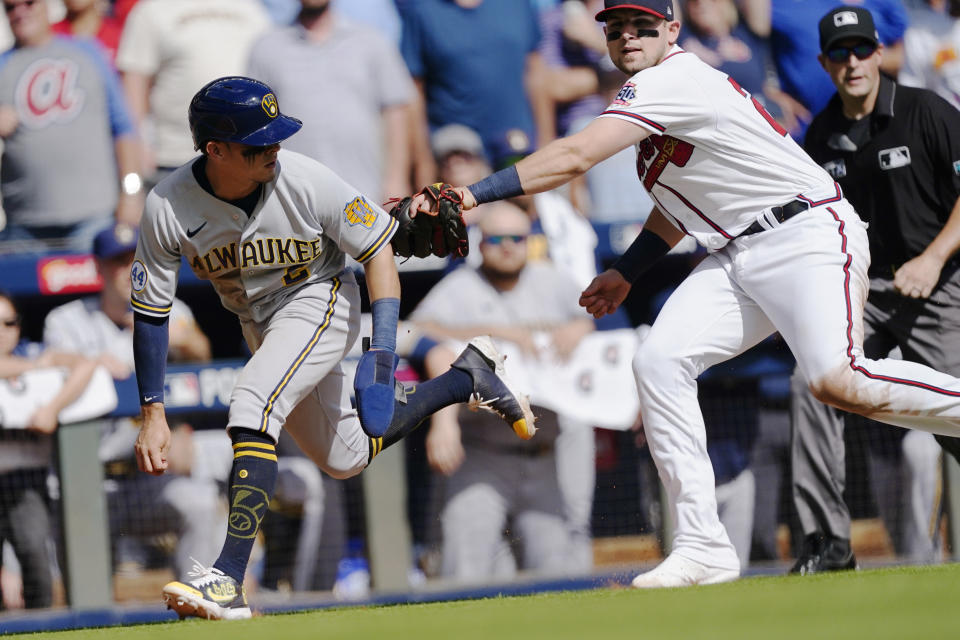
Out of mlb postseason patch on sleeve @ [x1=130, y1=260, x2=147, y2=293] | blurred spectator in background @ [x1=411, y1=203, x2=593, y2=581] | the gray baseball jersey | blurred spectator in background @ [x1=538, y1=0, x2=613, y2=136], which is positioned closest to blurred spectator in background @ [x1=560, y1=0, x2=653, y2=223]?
blurred spectator in background @ [x1=538, y1=0, x2=613, y2=136]

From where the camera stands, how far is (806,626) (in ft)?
8.68

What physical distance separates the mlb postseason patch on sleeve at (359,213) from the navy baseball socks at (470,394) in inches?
27.5

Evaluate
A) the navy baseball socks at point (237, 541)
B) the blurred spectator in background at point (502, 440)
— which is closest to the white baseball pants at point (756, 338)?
the navy baseball socks at point (237, 541)

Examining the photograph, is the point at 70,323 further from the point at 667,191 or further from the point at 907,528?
the point at 907,528

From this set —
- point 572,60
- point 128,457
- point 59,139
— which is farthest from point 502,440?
point 59,139

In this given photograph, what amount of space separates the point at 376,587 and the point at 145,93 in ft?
9.79

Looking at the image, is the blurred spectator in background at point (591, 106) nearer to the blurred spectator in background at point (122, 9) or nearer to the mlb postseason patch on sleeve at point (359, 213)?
the blurred spectator in background at point (122, 9)

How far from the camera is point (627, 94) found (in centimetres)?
400

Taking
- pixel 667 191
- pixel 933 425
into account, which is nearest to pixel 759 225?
pixel 667 191

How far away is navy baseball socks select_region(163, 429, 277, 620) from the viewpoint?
379cm

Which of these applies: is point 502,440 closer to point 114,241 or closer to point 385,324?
point 114,241

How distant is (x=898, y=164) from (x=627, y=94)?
1.82 metres

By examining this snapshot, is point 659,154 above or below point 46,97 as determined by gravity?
below

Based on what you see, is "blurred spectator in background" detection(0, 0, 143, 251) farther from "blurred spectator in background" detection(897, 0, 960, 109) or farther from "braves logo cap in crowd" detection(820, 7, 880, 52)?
"blurred spectator in background" detection(897, 0, 960, 109)
